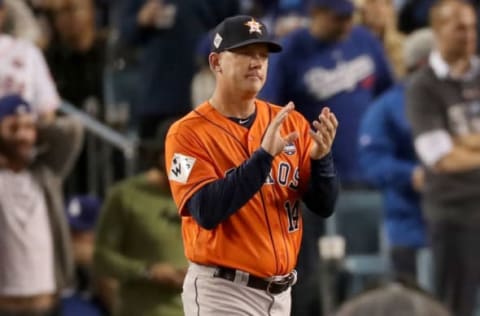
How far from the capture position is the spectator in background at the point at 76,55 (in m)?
11.1

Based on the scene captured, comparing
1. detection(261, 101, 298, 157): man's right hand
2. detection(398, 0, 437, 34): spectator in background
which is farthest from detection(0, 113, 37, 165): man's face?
detection(398, 0, 437, 34): spectator in background

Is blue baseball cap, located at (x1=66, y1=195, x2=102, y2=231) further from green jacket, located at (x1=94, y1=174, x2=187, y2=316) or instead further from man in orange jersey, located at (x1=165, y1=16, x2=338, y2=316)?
man in orange jersey, located at (x1=165, y1=16, x2=338, y2=316)

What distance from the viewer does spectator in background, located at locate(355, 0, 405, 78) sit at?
1105 cm

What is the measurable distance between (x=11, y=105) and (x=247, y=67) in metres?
3.46

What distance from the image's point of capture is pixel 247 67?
5.20 metres

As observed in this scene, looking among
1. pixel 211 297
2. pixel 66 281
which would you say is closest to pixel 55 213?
pixel 66 281

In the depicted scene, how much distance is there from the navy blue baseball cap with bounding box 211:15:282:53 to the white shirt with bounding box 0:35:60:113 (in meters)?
3.88

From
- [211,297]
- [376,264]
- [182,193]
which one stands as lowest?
[376,264]

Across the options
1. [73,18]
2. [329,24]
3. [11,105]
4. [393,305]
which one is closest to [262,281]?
[393,305]

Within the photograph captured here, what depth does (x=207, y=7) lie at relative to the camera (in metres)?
10.3

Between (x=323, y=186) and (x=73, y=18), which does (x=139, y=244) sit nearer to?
(x=73, y=18)

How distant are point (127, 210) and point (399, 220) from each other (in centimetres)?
177

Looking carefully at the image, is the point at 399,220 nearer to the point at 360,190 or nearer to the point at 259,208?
the point at 360,190

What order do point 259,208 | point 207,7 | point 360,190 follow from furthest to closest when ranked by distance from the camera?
point 207,7
point 360,190
point 259,208
